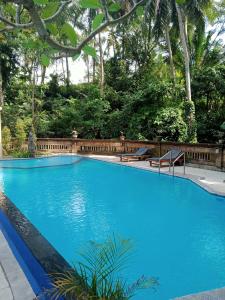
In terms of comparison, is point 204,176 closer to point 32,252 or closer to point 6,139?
point 32,252

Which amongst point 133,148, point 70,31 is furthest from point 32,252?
point 133,148

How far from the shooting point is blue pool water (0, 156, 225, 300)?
16.1 feet

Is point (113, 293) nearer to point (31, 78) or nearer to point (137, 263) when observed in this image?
point (137, 263)

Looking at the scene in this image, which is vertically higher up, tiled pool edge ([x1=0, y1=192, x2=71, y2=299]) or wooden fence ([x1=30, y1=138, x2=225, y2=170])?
wooden fence ([x1=30, y1=138, x2=225, y2=170])

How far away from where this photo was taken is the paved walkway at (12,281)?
11.0 ft

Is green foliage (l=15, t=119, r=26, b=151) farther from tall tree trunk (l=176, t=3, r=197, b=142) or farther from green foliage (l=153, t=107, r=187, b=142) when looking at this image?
tall tree trunk (l=176, t=3, r=197, b=142)

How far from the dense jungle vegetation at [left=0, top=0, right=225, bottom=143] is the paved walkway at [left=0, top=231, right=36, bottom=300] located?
1052 centimetres

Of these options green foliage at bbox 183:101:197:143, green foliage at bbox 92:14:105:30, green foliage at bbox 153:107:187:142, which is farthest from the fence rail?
green foliage at bbox 92:14:105:30

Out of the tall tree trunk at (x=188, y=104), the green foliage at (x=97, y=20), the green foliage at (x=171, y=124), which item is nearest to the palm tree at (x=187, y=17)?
the tall tree trunk at (x=188, y=104)

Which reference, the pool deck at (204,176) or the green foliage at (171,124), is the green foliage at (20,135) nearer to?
the pool deck at (204,176)

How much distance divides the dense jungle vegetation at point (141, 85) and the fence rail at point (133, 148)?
3.89ft

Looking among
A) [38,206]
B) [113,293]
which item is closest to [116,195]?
[38,206]

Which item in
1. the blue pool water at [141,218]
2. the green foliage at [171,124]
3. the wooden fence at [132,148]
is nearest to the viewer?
the blue pool water at [141,218]

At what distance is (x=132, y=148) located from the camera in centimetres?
1703
